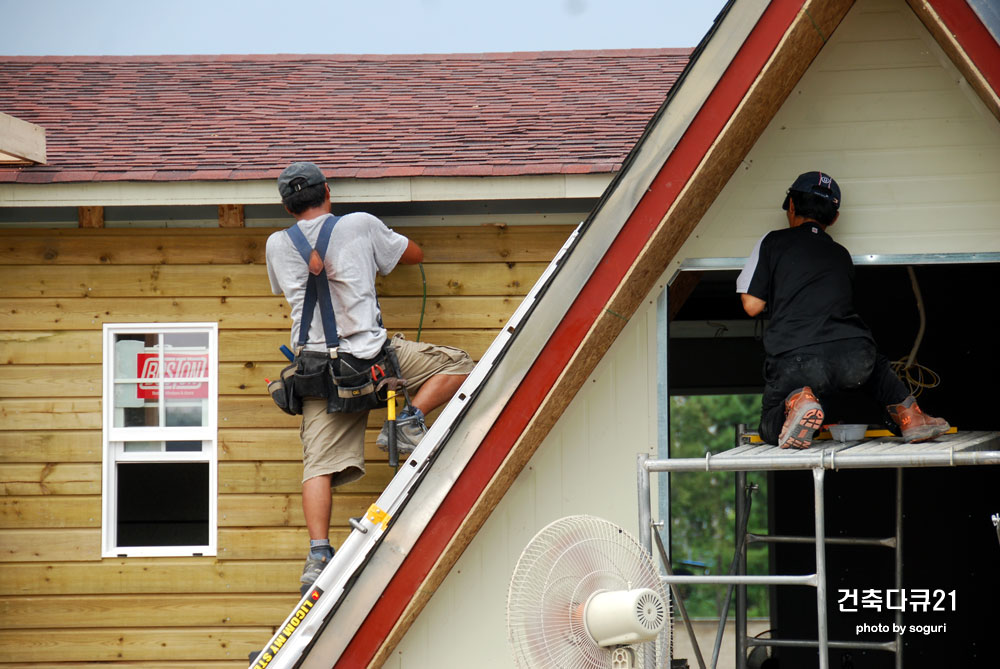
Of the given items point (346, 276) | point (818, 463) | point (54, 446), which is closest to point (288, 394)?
point (346, 276)

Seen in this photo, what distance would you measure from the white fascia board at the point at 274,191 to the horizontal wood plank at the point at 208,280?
0.47m

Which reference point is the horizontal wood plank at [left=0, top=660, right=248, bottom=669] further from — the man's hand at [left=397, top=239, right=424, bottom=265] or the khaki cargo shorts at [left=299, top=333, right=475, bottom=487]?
the man's hand at [left=397, top=239, right=424, bottom=265]

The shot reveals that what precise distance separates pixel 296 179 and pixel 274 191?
2.49 feet

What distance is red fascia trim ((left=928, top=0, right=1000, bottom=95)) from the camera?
4613mm

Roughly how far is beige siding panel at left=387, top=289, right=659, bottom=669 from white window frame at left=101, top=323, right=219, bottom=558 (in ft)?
7.71

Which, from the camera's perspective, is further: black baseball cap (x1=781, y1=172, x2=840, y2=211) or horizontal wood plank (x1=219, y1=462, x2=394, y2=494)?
horizontal wood plank (x1=219, y1=462, x2=394, y2=494)

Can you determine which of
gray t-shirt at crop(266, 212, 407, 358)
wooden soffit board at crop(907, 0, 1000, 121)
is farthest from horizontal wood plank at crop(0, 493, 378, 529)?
wooden soffit board at crop(907, 0, 1000, 121)

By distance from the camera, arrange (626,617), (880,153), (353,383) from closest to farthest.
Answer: (626,617)
(880,153)
(353,383)

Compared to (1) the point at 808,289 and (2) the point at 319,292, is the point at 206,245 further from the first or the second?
(1) the point at 808,289

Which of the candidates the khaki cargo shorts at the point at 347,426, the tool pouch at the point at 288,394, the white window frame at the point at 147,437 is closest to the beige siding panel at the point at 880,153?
the khaki cargo shorts at the point at 347,426

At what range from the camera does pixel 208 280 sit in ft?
22.8

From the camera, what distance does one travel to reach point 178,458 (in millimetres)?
6938

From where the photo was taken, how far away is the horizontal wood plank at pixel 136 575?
6.79 meters

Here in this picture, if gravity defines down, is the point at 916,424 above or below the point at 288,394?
below
